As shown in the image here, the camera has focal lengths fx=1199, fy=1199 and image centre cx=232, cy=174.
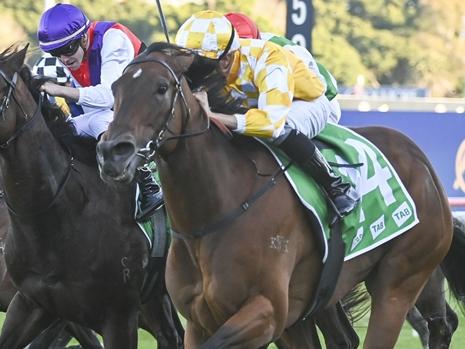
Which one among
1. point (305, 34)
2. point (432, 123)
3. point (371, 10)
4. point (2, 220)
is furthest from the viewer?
point (371, 10)

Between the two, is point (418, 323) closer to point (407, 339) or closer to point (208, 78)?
point (407, 339)

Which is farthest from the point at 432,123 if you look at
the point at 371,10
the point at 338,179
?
the point at 371,10

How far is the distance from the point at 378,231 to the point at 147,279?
3.96 feet

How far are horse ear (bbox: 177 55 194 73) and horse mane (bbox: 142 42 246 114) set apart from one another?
1 cm

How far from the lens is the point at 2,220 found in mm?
7004

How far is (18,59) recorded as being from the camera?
561cm

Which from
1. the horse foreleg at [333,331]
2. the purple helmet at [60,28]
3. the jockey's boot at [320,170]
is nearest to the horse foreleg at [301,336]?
the horse foreleg at [333,331]

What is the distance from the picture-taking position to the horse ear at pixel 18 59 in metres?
5.57

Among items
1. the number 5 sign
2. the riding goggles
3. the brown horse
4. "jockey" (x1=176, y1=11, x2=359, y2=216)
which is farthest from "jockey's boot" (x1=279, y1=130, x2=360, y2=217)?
the number 5 sign

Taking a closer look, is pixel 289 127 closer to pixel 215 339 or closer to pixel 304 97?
pixel 304 97

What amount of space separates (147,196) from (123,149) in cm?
171

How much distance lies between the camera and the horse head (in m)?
4.28

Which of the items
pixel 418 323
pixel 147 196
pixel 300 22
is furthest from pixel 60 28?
pixel 300 22

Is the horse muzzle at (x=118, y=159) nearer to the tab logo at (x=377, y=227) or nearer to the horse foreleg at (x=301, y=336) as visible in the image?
the tab logo at (x=377, y=227)
